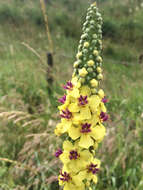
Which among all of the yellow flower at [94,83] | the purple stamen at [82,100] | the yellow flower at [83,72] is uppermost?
the yellow flower at [83,72]

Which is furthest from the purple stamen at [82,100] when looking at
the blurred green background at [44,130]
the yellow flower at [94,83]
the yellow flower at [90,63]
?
the blurred green background at [44,130]

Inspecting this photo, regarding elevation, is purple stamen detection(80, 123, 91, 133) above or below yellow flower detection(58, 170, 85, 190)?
above

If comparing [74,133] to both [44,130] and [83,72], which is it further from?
[44,130]

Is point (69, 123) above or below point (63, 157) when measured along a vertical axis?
above

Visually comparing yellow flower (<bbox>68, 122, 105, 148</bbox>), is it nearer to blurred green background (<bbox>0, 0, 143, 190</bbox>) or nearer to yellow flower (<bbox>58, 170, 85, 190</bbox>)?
yellow flower (<bbox>58, 170, 85, 190</bbox>)

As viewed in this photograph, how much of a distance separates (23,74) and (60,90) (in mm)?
1061

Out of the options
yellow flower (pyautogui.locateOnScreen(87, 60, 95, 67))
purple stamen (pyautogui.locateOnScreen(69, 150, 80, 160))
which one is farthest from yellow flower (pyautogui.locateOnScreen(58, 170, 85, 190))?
yellow flower (pyautogui.locateOnScreen(87, 60, 95, 67))

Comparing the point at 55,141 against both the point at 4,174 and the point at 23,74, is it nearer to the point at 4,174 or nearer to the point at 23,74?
the point at 4,174

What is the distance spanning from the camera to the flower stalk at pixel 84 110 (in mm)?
1739

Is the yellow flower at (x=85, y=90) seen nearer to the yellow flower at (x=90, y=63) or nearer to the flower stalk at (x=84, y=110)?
the flower stalk at (x=84, y=110)

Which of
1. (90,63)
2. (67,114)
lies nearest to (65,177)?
(67,114)

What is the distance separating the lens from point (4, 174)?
11.4ft

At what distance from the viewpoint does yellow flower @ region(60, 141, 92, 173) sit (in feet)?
5.86

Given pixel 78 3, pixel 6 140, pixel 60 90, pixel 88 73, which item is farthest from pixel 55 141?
pixel 78 3
